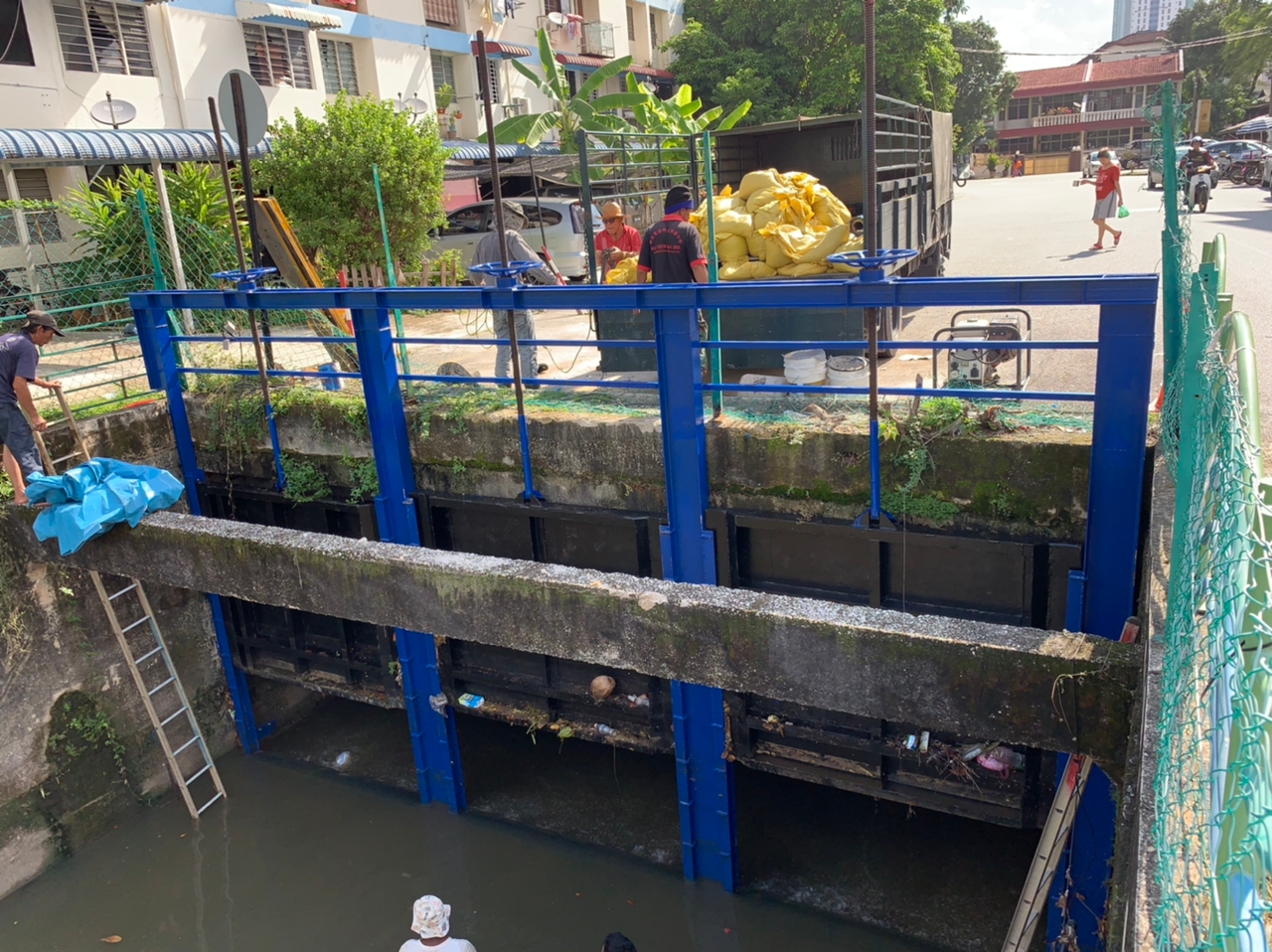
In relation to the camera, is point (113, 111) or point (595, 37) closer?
point (113, 111)

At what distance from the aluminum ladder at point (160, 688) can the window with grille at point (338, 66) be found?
53.3 feet

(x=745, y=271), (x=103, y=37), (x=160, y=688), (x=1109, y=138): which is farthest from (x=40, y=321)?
(x=1109, y=138)

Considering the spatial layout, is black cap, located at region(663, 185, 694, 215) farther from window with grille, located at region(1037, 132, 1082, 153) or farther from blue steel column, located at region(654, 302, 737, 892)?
window with grille, located at region(1037, 132, 1082, 153)

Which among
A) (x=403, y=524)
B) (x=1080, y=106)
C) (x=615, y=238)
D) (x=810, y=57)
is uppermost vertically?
(x=1080, y=106)

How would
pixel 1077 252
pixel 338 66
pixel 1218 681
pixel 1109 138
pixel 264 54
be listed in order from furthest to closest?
pixel 1109 138
pixel 338 66
pixel 264 54
pixel 1077 252
pixel 1218 681

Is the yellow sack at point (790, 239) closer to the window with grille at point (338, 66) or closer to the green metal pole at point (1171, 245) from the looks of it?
the green metal pole at point (1171, 245)

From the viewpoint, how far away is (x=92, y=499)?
6148mm

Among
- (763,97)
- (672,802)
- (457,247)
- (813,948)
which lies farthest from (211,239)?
(763,97)

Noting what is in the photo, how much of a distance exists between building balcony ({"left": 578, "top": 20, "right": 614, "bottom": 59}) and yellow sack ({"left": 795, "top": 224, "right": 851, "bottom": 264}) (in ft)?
80.8

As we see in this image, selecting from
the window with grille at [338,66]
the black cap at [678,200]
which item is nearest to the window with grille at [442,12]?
the window with grille at [338,66]

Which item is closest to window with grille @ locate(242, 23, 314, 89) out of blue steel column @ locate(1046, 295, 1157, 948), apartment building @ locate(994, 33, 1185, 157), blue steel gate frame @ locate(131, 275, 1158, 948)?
blue steel gate frame @ locate(131, 275, 1158, 948)

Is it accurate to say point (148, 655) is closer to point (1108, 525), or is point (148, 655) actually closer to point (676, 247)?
point (676, 247)

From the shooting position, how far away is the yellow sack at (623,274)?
8.83 meters

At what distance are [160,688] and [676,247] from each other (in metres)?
5.17
